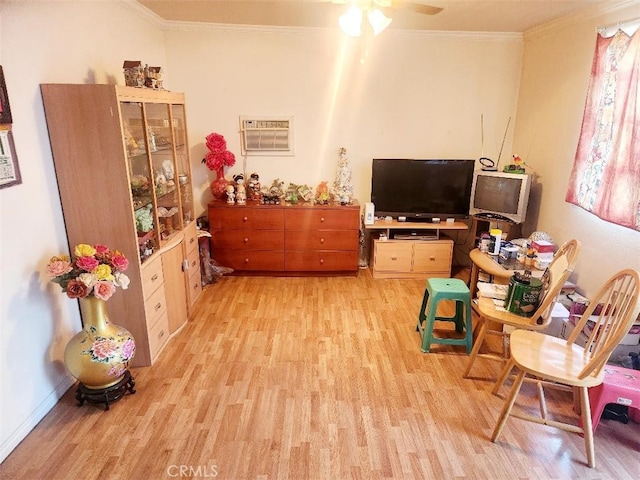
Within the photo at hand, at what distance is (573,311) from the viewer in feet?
8.36

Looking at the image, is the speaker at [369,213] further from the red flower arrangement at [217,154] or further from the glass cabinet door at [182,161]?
the glass cabinet door at [182,161]

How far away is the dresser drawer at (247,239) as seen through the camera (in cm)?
389

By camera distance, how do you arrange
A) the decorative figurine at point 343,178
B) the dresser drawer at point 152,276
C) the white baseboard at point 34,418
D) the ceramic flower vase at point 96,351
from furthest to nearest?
the decorative figurine at point 343,178, the dresser drawer at point 152,276, the ceramic flower vase at point 96,351, the white baseboard at point 34,418

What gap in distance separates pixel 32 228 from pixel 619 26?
364 cm

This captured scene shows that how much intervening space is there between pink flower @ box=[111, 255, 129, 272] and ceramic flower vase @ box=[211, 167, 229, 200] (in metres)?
1.80

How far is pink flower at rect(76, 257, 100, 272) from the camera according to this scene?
206cm

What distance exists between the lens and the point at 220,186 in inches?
154

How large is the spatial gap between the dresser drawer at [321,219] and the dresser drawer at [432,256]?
671 millimetres

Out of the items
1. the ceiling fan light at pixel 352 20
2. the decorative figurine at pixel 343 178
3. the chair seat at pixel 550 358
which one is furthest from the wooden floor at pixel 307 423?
the ceiling fan light at pixel 352 20

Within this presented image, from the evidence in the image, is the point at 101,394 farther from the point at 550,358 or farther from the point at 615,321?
the point at 615,321

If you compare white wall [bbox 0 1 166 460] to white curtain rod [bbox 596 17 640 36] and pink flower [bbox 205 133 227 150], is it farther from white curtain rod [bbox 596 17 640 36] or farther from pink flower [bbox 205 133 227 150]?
white curtain rod [bbox 596 17 640 36]

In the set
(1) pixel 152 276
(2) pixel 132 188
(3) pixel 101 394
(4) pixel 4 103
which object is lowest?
(3) pixel 101 394

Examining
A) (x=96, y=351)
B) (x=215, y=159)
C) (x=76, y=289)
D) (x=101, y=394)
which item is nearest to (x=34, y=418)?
(x=101, y=394)

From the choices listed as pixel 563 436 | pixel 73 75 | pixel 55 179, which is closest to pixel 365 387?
pixel 563 436
